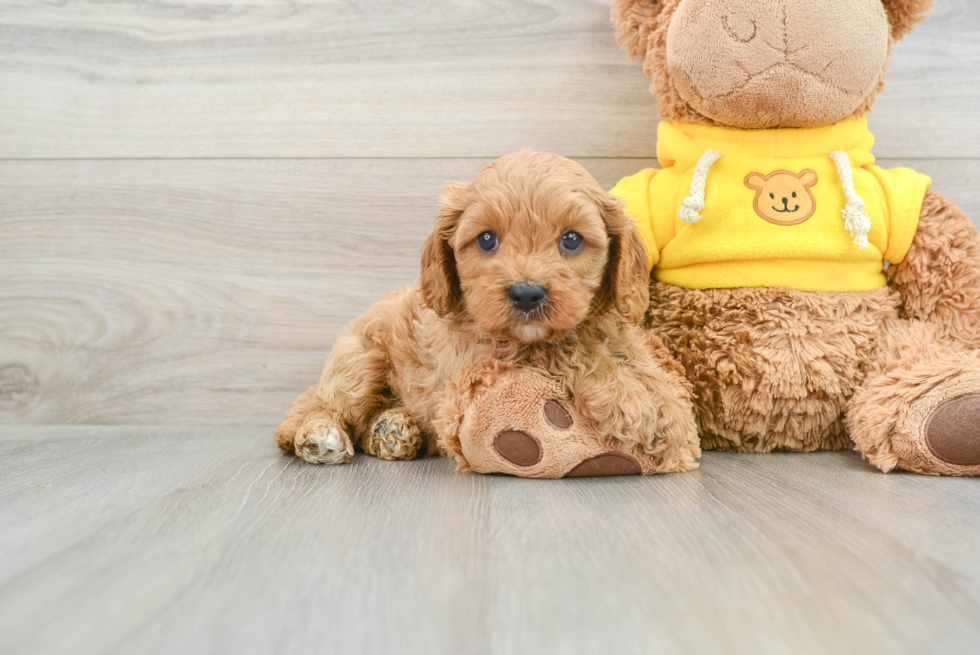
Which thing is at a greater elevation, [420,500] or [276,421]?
[420,500]

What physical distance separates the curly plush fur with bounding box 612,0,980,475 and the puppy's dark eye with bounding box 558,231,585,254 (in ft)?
1.13

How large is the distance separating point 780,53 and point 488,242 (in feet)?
2.16

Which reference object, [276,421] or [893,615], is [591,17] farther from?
[893,615]

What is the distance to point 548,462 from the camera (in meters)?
1.19

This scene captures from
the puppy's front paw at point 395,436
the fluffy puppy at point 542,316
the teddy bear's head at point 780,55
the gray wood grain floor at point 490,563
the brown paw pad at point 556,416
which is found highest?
the teddy bear's head at point 780,55

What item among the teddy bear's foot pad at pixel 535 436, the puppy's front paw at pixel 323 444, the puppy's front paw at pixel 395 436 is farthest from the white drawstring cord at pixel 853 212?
the puppy's front paw at pixel 323 444

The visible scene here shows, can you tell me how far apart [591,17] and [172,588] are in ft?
5.17

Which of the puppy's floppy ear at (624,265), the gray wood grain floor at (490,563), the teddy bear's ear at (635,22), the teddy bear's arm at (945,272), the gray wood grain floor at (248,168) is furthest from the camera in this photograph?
the gray wood grain floor at (248,168)

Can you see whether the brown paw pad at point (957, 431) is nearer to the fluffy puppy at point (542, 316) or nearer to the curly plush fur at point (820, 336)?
the curly plush fur at point (820, 336)

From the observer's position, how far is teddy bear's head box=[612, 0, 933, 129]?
1291 millimetres

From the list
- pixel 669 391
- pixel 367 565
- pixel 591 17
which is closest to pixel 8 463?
pixel 367 565

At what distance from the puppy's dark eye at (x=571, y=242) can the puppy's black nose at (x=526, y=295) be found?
0.36ft

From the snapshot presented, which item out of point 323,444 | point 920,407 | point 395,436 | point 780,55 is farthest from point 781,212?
point 323,444

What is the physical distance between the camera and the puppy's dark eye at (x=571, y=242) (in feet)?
3.92
